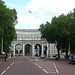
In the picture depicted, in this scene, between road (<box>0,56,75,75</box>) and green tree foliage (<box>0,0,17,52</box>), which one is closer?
road (<box>0,56,75,75</box>)

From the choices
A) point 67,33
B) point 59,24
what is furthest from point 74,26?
point 59,24

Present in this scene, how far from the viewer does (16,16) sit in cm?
6169

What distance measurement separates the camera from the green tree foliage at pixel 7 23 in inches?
1660

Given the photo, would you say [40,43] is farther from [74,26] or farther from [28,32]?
[74,26]

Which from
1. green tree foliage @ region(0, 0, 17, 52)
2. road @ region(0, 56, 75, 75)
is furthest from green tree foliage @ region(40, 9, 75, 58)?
road @ region(0, 56, 75, 75)

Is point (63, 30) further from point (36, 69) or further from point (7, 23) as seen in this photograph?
point (36, 69)

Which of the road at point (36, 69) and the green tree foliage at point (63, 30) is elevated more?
the green tree foliage at point (63, 30)

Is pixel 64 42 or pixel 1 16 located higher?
pixel 1 16

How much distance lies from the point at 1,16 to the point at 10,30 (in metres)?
17.0

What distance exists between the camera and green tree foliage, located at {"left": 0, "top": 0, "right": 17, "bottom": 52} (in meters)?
42.2

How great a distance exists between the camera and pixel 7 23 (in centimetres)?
5034

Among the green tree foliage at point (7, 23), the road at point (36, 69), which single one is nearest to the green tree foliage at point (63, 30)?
the green tree foliage at point (7, 23)

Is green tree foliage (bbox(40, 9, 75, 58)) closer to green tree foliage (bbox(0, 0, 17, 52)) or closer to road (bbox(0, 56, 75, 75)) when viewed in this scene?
green tree foliage (bbox(0, 0, 17, 52))

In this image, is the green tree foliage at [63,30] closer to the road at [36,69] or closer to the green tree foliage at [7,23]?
the green tree foliage at [7,23]
